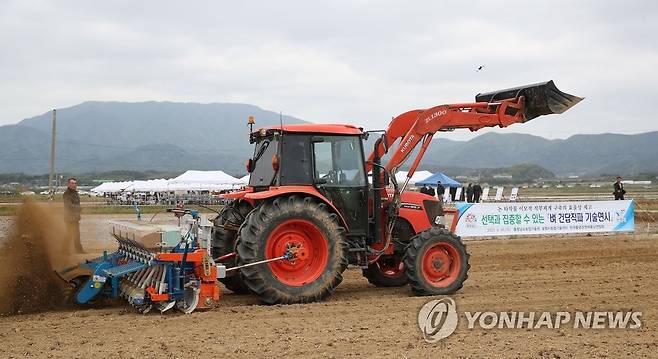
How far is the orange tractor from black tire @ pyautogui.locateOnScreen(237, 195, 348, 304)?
12 millimetres

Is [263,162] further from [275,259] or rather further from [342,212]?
[275,259]

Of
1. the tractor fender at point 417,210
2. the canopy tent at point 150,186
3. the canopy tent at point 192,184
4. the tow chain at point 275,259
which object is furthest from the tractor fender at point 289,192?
the canopy tent at point 150,186

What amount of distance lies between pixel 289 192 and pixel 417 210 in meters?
2.13

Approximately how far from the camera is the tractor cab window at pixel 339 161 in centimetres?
894

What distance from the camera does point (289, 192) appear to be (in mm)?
8562

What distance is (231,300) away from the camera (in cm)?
924

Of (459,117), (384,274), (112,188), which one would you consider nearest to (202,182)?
(112,188)

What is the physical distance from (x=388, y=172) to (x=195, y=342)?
12.7 ft

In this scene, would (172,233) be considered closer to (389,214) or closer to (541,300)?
(389,214)

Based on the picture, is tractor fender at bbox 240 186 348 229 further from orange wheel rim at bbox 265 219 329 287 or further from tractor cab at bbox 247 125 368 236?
orange wheel rim at bbox 265 219 329 287

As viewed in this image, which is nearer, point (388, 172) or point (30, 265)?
point (30, 265)

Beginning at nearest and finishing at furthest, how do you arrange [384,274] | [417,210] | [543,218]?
[417,210]
[384,274]
[543,218]

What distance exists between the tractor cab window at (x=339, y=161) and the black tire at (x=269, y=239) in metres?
0.42

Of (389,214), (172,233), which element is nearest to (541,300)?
(389,214)
